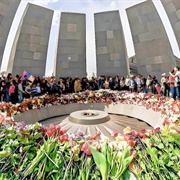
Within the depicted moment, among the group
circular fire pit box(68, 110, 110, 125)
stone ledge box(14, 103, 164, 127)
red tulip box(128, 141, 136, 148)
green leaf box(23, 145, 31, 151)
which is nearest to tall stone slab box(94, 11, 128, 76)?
stone ledge box(14, 103, 164, 127)

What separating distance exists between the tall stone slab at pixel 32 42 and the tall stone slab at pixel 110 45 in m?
3.42

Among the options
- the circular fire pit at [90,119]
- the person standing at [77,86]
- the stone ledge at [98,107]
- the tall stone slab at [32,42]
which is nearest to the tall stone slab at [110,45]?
the person standing at [77,86]

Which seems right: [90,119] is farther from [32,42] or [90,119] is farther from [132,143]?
[32,42]

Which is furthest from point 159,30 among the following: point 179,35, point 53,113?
point 53,113

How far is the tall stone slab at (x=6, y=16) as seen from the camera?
8547mm

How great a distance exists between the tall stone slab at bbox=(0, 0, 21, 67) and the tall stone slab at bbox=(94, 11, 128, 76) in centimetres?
511

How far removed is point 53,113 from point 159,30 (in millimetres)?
8318

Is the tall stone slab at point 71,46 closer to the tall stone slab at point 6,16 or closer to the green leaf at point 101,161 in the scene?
the tall stone slab at point 6,16

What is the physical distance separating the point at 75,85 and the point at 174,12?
6.74 m

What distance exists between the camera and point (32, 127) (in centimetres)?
177

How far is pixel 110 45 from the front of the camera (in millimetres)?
11000

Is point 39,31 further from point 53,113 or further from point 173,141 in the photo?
point 173,141

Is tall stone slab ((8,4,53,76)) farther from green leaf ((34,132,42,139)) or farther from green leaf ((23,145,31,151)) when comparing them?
green leaf ((23,145,31,151))

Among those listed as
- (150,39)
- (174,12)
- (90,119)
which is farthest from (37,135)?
(150,39)
